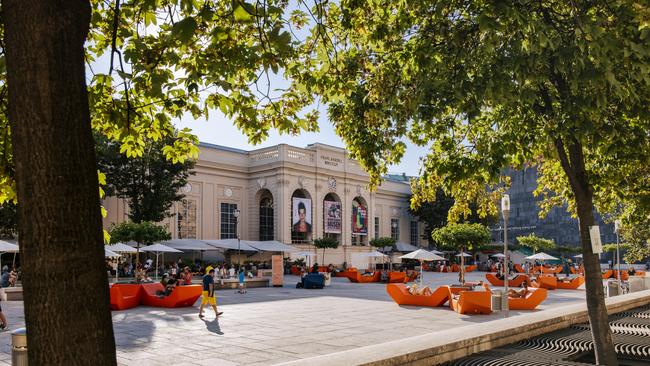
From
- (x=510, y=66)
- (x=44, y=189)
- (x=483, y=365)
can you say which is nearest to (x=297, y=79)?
(x=510, y=66)

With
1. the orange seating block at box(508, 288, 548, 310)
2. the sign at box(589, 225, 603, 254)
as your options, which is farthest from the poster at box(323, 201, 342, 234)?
the sign at box(589, 225, 603, 254)

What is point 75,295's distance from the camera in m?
2.64

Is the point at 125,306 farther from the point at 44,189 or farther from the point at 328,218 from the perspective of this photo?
the point at 328,218

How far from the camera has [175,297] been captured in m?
18.3

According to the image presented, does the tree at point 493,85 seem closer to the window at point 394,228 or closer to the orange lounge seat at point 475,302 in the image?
the orange lounge seat at point 475,302

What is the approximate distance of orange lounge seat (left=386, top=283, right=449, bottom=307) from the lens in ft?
61.1

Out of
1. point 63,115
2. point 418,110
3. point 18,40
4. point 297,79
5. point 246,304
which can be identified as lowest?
point 246,304

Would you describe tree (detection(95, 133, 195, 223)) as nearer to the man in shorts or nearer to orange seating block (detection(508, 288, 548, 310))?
the man in shorts

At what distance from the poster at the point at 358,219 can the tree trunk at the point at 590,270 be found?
47.4m

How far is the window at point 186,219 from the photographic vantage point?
143 feet

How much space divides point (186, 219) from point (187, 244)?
15.4 feet

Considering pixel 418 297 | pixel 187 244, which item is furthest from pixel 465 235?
pixel 187 244

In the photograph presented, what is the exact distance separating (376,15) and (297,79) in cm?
166

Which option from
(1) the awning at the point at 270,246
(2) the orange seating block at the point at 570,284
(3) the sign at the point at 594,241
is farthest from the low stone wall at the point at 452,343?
(1) the awning at the point at 270,246
